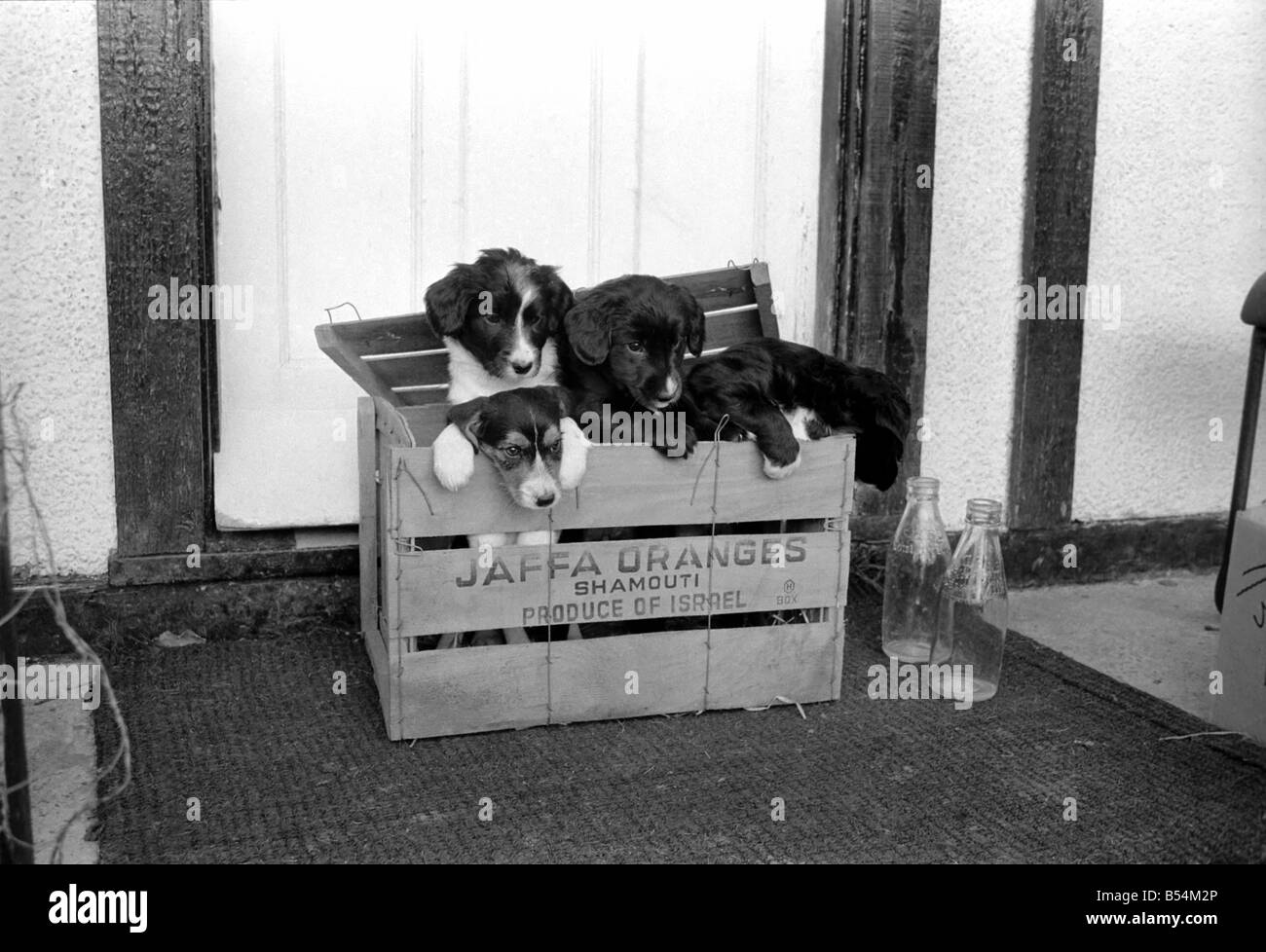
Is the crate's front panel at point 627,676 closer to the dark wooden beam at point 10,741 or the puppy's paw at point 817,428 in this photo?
the puppy's paw at point 817,428

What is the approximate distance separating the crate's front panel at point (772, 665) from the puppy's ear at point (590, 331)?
70cm

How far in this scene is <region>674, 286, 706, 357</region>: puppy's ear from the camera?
2.82m

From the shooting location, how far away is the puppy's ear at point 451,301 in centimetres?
276

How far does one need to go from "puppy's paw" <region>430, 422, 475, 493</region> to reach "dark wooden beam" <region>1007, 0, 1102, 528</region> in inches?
86.0

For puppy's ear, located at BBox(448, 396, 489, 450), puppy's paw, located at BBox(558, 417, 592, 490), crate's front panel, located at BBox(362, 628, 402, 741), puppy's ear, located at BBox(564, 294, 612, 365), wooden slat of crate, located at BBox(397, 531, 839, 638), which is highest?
puppy's ear, located at BBox(564, 294, 612, 365)

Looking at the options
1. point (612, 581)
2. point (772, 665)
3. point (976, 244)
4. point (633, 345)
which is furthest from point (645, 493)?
point (976, 244)

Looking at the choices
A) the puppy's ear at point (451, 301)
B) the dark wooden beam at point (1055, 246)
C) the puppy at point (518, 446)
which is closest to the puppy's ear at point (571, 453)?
the puppy at point (518, 446)

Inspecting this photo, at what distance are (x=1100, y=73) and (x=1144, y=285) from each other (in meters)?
0.71

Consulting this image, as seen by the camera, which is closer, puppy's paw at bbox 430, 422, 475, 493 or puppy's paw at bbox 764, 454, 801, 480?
puppy's paw at bbox 430, 422, 475, 493

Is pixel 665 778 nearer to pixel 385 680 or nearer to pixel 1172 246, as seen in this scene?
pixel 385 680

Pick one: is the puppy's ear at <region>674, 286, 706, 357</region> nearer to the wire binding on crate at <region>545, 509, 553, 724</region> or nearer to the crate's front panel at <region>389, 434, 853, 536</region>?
the crate's front panel at <region>389, 434, 853, 536</region>

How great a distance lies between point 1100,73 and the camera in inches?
156

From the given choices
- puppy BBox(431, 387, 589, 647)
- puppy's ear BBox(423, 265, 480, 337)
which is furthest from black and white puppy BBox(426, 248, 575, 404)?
puppy BBox(431, 387, 589, 647)

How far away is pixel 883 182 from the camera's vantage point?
12.2 feet
